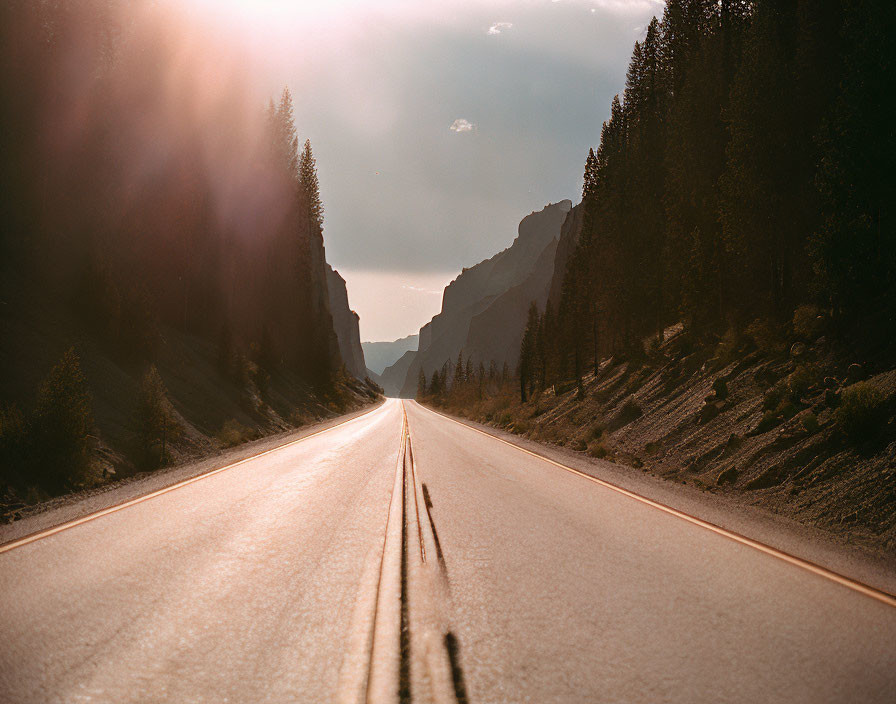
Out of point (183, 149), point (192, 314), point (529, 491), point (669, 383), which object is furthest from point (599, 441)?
point (183, 149)

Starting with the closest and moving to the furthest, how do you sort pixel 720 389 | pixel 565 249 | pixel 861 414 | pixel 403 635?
1. pixel 403 635
2. pixel 861 414
3. pixel 720 389
4. pixel 565 249

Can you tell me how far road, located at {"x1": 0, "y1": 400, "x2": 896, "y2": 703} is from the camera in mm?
2793

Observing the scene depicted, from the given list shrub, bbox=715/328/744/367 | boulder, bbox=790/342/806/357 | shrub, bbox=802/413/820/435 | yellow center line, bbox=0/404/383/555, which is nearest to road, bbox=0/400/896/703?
yellow center line, bbox=0/404/383/555

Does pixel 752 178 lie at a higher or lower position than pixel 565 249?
lower

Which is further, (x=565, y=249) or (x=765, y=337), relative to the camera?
(x=565, y=249)

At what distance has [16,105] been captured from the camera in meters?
25.5

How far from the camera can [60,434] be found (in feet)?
37.3

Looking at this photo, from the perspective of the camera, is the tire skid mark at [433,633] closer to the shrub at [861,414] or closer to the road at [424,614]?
the road at [424,614]

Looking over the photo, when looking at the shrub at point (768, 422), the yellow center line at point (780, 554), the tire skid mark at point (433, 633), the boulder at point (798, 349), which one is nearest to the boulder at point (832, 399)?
the shrub at point (768, 422)

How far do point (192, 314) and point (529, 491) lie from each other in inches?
1419

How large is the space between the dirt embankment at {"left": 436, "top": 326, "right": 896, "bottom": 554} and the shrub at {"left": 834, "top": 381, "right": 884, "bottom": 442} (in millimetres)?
19

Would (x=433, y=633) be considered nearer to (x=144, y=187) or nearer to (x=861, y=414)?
(x=861, y=414)

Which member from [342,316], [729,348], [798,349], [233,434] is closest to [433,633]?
[798,349]

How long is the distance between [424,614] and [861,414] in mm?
9834
